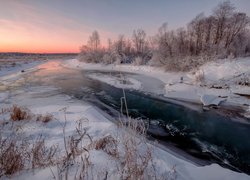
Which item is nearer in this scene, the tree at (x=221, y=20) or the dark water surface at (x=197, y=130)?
the dark water surface at (x=197, y=130)

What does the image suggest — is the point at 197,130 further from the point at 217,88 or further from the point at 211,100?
the point at 217,88

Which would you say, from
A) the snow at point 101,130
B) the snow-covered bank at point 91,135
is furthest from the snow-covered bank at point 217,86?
the snow-covered bank at point 91,135

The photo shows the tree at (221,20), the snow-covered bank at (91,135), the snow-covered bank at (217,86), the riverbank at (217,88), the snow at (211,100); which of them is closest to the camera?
the snow-covered bank at (91,135)

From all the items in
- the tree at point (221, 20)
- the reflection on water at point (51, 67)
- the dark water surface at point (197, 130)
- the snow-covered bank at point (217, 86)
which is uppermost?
the tree at point (221, 20)

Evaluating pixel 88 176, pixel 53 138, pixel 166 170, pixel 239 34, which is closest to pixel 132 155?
pixel 88 176

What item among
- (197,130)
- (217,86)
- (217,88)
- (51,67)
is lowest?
(197,130)

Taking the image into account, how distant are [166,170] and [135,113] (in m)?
6.17

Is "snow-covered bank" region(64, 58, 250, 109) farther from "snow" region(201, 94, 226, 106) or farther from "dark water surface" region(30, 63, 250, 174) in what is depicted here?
"dark water surface" region(30, 63, 250, 174)

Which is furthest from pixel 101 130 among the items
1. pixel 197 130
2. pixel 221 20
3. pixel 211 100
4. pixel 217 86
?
pixel 221 20

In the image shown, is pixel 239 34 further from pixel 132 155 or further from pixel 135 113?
pixel 132 155

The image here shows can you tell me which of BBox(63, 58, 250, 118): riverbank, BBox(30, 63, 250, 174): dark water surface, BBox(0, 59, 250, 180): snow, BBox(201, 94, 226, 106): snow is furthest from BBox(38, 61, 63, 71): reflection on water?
BBox(201, 94, 226, 106): snow

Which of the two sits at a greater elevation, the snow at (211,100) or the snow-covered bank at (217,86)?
the snow-covered bank at (217,86)

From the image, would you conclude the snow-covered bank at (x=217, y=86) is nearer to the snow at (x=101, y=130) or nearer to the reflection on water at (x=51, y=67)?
the snow at (x=101, y=130)

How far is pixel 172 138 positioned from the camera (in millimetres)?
6359
